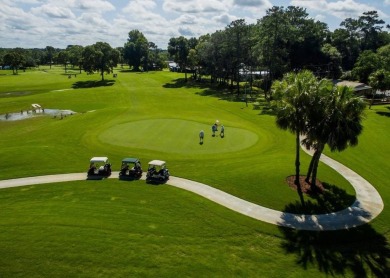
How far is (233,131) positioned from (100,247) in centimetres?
3139

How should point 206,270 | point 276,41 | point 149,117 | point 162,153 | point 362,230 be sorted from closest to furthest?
1. point 206,270
2. point 362,230
3. point 162,153
4. point 149,117
5. point 276,41

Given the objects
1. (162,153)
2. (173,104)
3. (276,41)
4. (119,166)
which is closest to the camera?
(119,166)

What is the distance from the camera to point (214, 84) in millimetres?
119625

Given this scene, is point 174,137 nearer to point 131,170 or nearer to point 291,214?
point 131,170

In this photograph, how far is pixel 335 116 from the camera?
2678 centimetres

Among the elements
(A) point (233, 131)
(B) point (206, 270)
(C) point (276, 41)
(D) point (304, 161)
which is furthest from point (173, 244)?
(C) point (276, 41)

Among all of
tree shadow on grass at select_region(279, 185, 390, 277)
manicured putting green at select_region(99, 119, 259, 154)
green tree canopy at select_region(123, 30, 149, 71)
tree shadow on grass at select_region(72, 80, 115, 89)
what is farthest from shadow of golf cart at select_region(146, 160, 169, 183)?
green tree canopy at select_region(123, 30, 149, 71)

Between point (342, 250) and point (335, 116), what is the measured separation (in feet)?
34.1

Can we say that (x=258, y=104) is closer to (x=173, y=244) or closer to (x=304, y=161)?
(x=304, y=161)

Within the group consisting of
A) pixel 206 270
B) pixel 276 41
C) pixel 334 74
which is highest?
pixel 276 41

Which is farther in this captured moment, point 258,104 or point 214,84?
point 214,84

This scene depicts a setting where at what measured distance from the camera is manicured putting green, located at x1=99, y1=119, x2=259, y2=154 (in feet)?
131

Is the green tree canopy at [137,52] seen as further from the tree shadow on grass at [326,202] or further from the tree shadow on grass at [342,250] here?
the tree shadow on grass at [342,250]

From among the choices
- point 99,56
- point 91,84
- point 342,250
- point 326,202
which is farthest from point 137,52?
point 342,250
